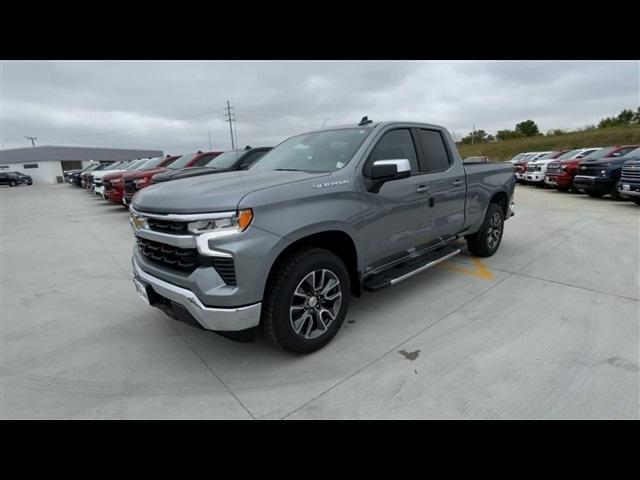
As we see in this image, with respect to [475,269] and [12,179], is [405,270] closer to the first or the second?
[475,269]

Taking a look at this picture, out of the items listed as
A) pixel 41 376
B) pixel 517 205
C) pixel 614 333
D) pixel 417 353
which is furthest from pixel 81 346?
pixel 517 205

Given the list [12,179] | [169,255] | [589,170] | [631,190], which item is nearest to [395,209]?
[169,255]

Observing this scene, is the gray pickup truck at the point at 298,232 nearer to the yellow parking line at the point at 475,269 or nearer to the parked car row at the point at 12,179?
the yellow parking line at the point at 475,269

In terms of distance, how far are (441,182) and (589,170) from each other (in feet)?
33.7

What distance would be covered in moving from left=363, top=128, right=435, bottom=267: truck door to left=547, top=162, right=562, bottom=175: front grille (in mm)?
12435

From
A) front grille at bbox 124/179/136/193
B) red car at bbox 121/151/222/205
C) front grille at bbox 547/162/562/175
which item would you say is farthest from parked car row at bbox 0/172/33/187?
front grille at bbox 547/162/562/175

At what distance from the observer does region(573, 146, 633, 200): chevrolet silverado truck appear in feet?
34.5

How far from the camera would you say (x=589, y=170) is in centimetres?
1120

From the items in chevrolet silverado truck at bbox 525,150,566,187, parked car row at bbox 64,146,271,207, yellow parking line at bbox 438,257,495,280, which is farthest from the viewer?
chevrolet silverado truck at bbox 525,150,566,187

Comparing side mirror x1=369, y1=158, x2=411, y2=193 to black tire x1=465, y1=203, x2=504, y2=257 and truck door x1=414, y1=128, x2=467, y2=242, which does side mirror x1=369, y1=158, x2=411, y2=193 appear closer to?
truck door x1=414, y1=128, x2=467, y2=242

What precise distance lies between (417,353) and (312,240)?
4.24ft

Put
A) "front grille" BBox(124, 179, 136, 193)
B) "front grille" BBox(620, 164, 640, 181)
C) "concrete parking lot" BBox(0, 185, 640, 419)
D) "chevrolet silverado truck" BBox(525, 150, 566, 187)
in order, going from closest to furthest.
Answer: "concrete parking lot" BBox(0, 185, 640, 419) → "front grille" BBox(620, 164, 640, 181) → "front grille" BBox(124, 179, 136, 193) → "chevrolet silverado truck" BBox(525, 150, 566, 187)

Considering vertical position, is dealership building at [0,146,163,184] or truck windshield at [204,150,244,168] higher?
dealership building at [0,146,163,184]

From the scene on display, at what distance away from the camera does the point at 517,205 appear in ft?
35.7
